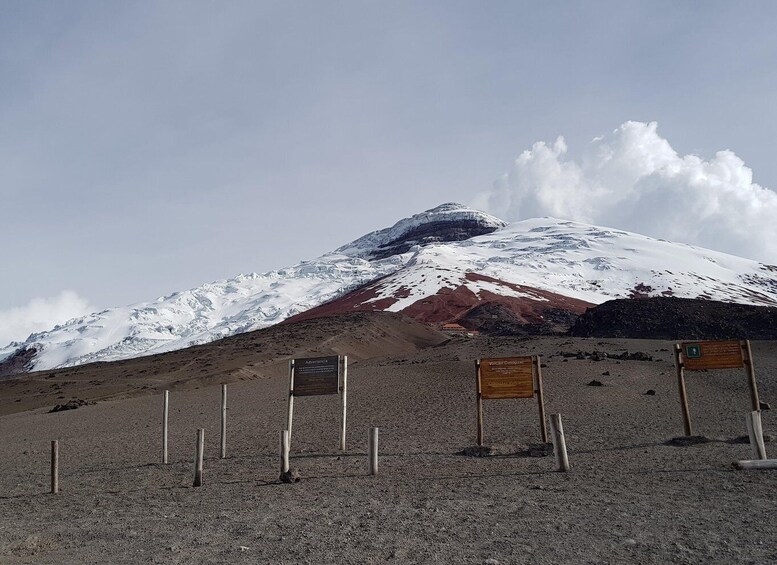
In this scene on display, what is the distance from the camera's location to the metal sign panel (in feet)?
55.0

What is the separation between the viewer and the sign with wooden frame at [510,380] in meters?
16.1

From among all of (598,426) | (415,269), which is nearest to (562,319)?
(415,269)

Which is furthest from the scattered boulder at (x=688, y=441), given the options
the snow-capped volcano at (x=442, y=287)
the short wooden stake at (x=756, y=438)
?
the snow-capped volcano at (x=442, y=287)

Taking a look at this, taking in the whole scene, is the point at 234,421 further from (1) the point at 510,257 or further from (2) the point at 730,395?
(1) the point at 510,257

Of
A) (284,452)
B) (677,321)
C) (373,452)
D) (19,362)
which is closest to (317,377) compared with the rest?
(284,452)

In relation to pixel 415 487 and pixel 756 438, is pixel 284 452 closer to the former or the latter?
pixel 415 487

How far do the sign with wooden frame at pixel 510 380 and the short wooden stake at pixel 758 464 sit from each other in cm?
475

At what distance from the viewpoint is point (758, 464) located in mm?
11867

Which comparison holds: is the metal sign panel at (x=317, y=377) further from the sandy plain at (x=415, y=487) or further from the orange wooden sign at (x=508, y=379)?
the orange wooden sign at (x=508, y=379)

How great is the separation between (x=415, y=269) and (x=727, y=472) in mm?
98757

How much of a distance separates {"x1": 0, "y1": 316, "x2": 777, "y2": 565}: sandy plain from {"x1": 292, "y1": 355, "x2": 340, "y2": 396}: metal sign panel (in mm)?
1577

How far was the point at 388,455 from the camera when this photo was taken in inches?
611

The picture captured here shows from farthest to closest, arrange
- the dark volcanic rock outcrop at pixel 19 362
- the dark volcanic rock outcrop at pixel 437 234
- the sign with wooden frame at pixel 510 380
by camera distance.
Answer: the dark volcanic rock outcrop at pixel 437 234
the dark volcanic rock outcrop at pixel 19 362
the sign with wooden frame at pixel 510 380

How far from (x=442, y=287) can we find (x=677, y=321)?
46.7 meters
